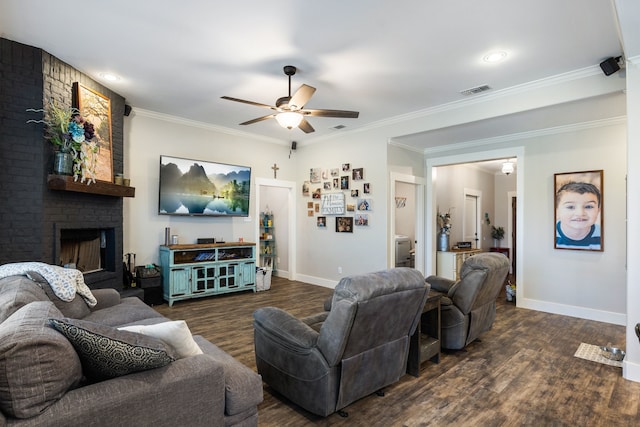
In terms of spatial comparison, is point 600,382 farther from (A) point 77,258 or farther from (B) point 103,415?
(A) point 77,258

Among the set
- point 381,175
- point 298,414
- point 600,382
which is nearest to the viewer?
point 298,414

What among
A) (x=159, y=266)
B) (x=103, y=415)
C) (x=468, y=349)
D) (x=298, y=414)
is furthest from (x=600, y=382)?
(x=159, y=266)

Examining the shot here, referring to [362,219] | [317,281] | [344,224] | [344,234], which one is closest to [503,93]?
[362,219]

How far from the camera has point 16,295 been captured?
1.99m

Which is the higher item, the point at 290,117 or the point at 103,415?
the point at 290,117

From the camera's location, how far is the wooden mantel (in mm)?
3533

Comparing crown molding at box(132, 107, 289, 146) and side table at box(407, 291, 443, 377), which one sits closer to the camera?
side table at box(407, 291, 443, 377)

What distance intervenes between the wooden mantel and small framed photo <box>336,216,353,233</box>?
11.3ft

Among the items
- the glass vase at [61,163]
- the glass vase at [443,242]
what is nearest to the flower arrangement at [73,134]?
the glass vase at [61,163]

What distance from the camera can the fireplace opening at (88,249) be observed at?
417cm

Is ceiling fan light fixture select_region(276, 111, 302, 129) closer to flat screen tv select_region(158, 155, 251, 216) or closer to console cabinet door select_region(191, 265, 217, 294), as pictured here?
flat screen tv select_region(158, 155, 251, 216)

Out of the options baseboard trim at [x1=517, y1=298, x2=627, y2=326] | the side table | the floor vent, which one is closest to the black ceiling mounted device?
the floor vent

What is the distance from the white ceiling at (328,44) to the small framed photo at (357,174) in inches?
Result: 61.6

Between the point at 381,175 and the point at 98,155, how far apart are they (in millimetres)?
4103
